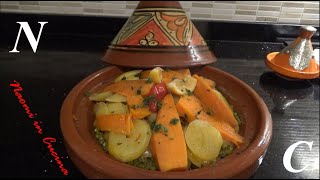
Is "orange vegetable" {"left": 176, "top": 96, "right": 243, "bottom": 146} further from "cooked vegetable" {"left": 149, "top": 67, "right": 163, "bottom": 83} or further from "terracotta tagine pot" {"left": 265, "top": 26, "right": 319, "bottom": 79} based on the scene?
"terracotta tagine pot" {"left": 265, "top": 26, "right": 319, "bottom": 79}

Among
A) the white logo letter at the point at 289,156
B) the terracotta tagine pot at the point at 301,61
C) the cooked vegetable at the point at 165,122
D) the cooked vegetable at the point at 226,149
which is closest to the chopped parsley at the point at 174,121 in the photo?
the cooked vegetable at the point at 165,122

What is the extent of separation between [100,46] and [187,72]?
62cm

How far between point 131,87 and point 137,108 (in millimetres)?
61

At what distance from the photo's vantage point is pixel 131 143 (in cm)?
50

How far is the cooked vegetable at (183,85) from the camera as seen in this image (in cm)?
55

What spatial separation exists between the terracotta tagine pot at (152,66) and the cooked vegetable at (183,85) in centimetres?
5

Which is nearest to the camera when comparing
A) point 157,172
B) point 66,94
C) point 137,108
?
point 157,172

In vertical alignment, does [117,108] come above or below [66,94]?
above

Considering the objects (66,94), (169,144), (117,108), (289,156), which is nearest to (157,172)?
(169,144)

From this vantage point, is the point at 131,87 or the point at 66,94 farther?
the point at 66,94

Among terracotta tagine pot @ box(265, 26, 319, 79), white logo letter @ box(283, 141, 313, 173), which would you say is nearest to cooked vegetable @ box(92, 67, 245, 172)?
white logo letter @ box(283, 141, 313, 173)

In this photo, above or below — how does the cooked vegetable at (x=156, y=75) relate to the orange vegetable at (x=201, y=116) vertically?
above

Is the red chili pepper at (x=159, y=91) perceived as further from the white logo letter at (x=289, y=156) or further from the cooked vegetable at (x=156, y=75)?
the white logo letter at (x=289, y=156)

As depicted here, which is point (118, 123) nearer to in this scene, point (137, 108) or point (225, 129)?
point (137, 108)
